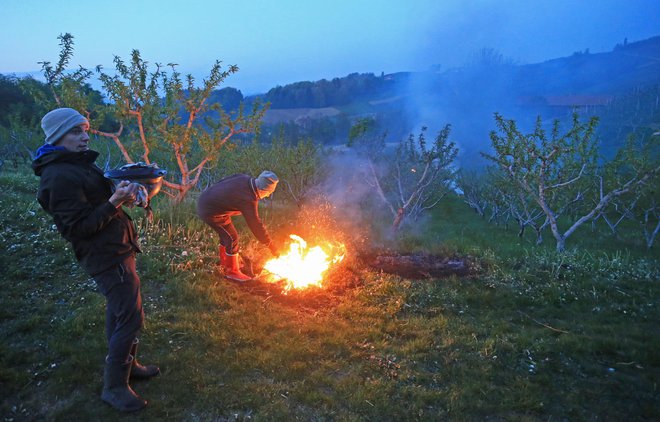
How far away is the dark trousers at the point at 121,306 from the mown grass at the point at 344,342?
614 millimetres

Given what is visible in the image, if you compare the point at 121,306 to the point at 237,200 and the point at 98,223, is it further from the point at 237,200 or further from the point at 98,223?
the point at 237,200

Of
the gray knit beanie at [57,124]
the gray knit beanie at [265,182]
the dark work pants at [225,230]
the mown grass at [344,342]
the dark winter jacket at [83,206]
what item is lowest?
the mown grass at [344,342]

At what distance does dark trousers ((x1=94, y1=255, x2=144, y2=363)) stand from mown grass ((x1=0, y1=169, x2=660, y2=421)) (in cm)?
61

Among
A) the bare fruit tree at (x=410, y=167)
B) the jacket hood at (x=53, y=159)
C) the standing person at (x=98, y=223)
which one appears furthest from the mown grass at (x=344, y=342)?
the bare fruit tree at (x=410, y=167)

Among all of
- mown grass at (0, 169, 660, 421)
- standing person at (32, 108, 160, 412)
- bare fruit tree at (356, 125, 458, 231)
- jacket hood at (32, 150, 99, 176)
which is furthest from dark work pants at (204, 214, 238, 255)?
bare fruit tree at (356, 125, 458, 231)

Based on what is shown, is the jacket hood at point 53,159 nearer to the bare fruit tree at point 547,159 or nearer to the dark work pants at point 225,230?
the dark work pants at point 225,230

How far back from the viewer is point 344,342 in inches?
175

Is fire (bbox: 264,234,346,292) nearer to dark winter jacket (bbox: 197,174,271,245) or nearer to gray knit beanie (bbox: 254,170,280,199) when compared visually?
dark winter jacket (bbox: 197,174,271,245)

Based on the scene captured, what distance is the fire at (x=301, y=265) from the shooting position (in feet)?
19.7

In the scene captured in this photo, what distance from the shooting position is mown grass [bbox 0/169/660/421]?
343 cm

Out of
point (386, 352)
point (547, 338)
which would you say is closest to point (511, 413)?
point (386, 352)

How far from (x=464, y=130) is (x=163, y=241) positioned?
263 ft

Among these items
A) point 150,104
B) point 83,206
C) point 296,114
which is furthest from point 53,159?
point 296,114

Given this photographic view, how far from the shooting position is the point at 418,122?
78.6 m
